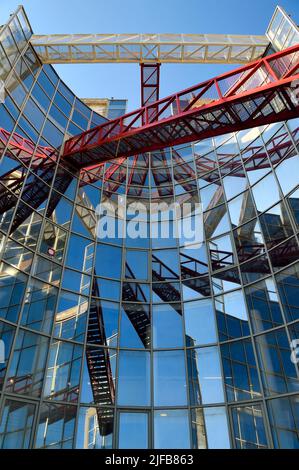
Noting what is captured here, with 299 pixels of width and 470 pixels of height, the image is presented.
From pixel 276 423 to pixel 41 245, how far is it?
11552mm

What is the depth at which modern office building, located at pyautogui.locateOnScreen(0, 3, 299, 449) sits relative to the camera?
1234 centimetres

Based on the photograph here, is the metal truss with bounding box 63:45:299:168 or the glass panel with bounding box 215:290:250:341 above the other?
the metal truss with bounding box 63:45:299:168

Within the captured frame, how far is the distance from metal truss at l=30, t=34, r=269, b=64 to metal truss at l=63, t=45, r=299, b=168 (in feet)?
6.41

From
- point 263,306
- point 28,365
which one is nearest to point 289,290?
point 263,306

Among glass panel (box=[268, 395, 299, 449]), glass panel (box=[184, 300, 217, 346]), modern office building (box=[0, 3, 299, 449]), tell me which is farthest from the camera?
glass panel (box=[184, 300, 217, 346])

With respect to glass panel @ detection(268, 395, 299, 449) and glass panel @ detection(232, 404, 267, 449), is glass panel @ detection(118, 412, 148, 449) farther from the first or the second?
glass panel @ detection(268, 395, 299, 449)

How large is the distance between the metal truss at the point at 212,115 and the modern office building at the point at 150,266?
0.28 ft

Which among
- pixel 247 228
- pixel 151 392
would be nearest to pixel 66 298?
pixel 151 392

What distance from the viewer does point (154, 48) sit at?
1886 centimetres

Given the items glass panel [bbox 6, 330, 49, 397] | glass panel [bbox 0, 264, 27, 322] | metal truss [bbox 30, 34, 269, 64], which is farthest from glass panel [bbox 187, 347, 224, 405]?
metal truss [bbox 30, 34, 269, 64]

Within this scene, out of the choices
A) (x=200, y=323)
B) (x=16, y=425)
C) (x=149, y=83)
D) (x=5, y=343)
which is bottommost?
(x=16, y=425)

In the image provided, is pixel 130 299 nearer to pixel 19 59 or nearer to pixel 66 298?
pixel 66 298

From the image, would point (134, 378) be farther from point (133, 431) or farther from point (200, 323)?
point (200, 323)

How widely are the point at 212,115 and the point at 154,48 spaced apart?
7347 millimetres
